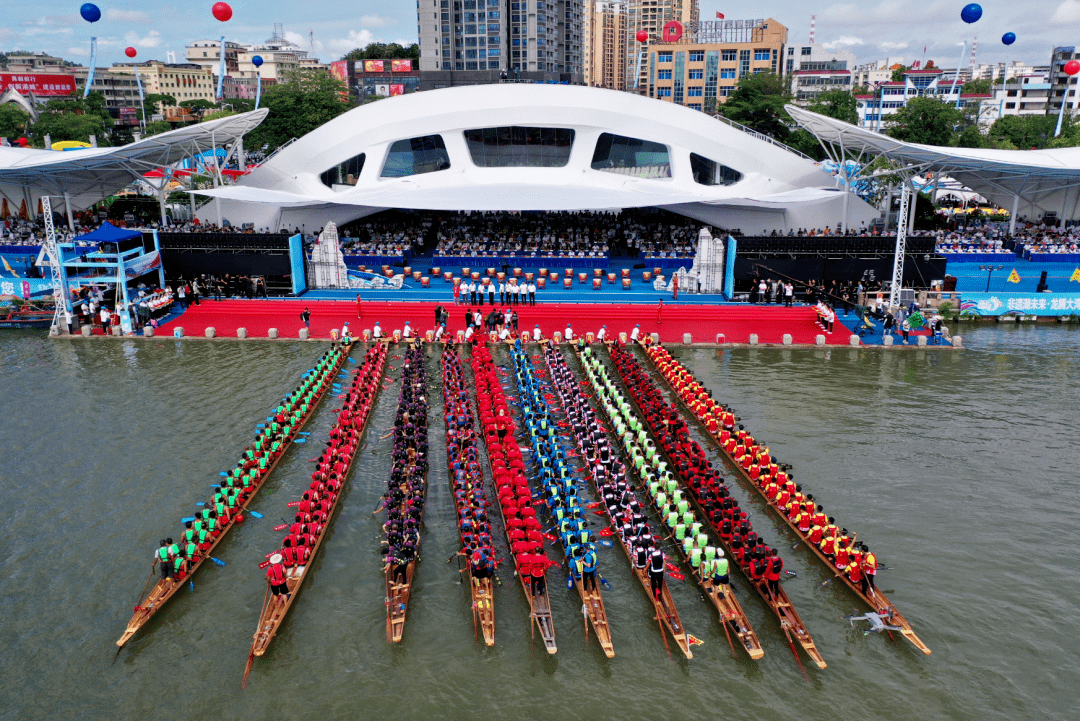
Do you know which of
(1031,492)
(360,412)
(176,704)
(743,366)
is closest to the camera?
(176,704)

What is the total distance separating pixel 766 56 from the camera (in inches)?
3098

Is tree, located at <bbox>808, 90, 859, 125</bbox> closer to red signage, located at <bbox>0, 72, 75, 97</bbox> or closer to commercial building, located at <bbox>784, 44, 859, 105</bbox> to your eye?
commercial building, located at <bbox>784, 44, 859, 105</bbox>

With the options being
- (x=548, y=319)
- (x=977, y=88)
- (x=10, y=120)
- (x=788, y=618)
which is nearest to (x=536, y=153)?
(x=548, y=319)

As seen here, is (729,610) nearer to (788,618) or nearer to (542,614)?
(788,618)

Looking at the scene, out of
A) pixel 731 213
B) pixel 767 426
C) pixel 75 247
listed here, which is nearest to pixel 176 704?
pixel 767 426

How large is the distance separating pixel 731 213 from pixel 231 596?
1055 inches

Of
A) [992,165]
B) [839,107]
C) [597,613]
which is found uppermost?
[839,107]

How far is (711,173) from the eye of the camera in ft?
108

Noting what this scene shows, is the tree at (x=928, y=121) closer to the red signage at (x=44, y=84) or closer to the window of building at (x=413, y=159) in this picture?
the window of building at (x=413, y=159)

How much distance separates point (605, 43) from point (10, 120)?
356ft

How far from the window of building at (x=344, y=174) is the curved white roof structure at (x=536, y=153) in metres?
0.04

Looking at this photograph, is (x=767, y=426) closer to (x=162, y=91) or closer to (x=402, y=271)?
(x=402, y=271)

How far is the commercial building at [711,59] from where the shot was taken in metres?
78.6

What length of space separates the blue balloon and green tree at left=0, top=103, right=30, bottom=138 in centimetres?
2643
